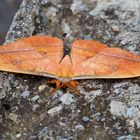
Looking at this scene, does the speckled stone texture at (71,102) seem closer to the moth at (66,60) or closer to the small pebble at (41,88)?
the small pebble at (41,88)

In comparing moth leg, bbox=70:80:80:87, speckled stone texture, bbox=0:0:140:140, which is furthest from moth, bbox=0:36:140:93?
speckled stone texture, bbox=0:0:140:140

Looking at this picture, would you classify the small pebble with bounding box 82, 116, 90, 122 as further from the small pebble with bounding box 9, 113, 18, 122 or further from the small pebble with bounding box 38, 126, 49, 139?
the small pebble with bounding box 9, 113, 18, 122

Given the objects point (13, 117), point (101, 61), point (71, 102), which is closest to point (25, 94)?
point (13, 117)

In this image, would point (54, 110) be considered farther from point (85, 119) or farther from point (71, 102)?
point (85, 119)

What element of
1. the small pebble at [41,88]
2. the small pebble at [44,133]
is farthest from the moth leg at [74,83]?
the small pebble at [44,133]

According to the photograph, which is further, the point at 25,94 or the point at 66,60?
the point at 66,60

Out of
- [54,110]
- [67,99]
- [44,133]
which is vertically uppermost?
[67,99]

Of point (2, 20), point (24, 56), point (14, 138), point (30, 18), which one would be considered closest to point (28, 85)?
point (24, 56)
